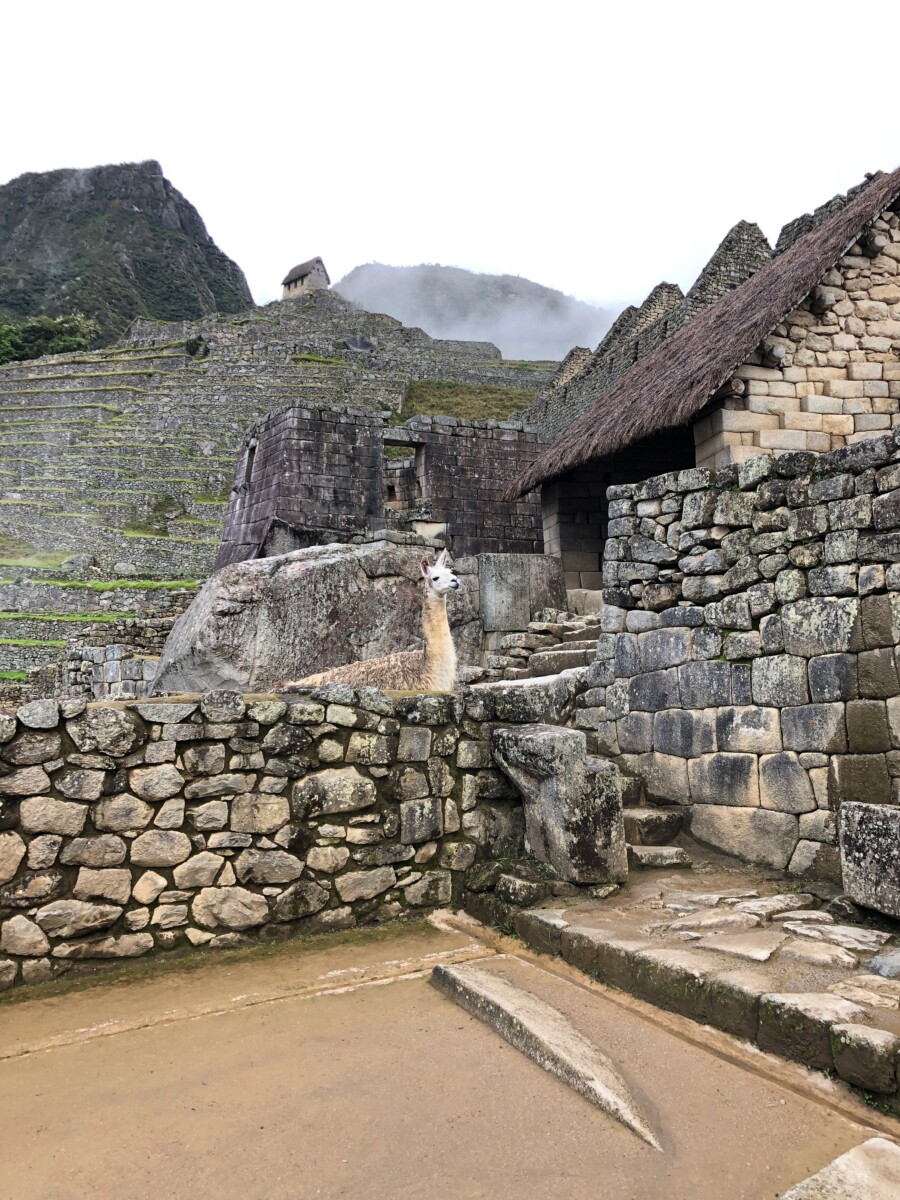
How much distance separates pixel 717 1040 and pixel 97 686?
1129cm

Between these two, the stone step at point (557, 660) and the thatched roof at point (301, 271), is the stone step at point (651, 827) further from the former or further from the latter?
the thatched roof at point (301, 271)

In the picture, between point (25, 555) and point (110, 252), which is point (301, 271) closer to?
point (110, 252)

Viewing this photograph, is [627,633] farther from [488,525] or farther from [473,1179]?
[488,525]

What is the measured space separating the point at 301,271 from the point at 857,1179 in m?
75.5

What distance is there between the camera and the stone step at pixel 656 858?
14.6ft

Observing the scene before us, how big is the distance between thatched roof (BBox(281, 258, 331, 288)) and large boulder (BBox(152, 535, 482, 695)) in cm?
6783

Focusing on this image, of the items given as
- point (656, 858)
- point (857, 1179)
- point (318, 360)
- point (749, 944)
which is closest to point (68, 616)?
point (656, 858)

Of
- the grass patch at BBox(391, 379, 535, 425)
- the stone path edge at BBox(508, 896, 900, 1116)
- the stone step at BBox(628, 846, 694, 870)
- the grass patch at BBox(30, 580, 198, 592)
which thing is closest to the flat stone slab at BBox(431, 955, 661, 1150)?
the stone path edge at BBox(508, 896, 900, 1116)

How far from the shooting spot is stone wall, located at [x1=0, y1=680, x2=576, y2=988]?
10.5ft

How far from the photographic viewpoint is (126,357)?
45719mm

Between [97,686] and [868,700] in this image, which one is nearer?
[868,700]

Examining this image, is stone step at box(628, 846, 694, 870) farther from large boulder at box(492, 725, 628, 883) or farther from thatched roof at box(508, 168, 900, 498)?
thatched roof at box(508, 168, 900, 498)

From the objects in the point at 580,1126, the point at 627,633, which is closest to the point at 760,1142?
the point at 580,1126

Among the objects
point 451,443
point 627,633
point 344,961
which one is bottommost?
point 344,961
